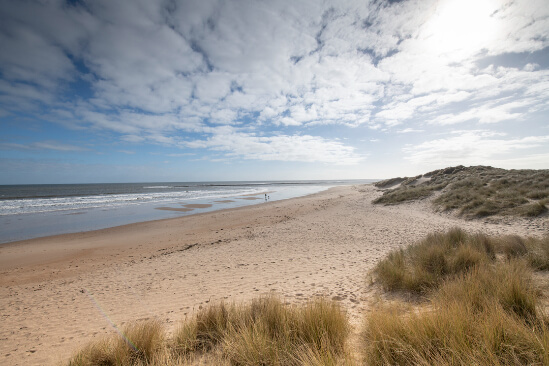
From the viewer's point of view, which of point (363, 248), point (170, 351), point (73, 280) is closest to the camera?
point (170, 351)

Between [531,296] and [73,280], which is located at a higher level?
[531,296]

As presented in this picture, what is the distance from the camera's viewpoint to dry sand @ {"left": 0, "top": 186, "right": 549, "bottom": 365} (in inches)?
192

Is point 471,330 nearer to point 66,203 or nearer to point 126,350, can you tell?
point 126,350

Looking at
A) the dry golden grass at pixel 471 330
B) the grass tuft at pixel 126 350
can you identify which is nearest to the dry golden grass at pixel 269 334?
the grass tuft at pixel 126 350

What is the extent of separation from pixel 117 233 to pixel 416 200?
24.0m

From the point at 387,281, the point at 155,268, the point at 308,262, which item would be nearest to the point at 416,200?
the point at 308,262

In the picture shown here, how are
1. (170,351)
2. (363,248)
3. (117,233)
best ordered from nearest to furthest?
(170,351), (363,248), (117,233)

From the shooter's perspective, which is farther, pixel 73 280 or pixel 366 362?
pixel 73 280

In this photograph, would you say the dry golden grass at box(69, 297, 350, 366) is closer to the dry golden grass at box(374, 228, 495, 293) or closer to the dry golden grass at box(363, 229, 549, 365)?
the dry golden grass at box(363, 229, 549, 365)

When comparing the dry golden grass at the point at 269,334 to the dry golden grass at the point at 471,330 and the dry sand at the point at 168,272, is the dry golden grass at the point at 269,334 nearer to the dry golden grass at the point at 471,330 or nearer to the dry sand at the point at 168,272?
the dry golden grass at the point at 471,330

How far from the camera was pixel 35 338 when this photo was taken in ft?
14.9

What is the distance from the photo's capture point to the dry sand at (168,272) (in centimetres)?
488

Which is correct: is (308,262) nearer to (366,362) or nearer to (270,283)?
(270,283)

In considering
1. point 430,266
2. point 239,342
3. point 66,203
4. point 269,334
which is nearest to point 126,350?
point 239,342
